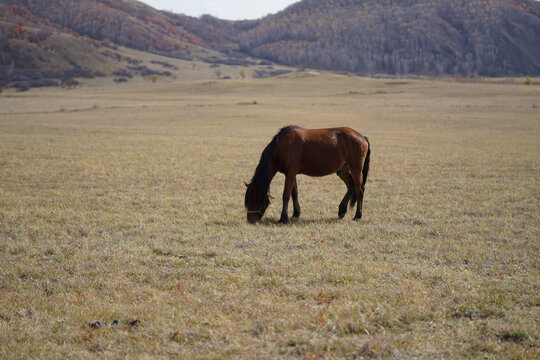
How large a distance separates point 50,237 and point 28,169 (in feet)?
30.3

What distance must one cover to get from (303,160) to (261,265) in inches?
138

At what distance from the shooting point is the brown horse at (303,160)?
9391 millimetres

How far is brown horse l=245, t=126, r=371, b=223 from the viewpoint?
939 cm

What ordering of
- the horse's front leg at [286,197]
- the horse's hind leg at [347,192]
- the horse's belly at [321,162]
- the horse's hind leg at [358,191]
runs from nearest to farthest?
the horse's front leg at [286,197]
the horse's belly at [321,162]
the horse's hind leg at [358,191]
the horse's hind leg at [347,192]

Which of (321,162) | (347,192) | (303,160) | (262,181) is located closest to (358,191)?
(347,192)

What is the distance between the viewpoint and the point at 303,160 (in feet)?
31.8

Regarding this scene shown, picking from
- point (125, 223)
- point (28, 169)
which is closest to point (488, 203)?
point (125, 223)

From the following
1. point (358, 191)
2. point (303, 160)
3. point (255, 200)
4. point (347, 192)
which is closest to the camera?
point (255, 200)

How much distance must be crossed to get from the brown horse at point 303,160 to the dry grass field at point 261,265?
0.54 meters

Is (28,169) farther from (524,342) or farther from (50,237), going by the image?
(524,342)

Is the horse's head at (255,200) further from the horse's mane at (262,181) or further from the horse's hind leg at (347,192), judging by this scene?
the horse's hind leg at (347,192)

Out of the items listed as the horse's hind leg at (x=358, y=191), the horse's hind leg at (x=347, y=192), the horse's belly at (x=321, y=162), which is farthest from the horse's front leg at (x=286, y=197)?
the horse's hind leg at (x=358, y=191)

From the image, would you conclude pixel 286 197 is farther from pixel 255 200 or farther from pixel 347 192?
pixel 347 192

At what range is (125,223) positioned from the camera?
9.40 metres
